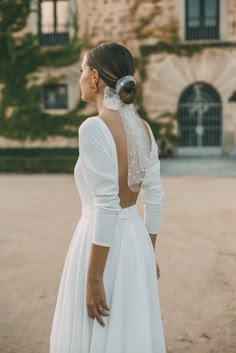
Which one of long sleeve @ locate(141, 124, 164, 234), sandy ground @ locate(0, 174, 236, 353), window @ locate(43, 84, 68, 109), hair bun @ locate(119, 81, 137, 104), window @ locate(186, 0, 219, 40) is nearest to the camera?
hair bun @ locate(119, 81, 137, 104)

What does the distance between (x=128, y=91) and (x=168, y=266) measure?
12.9ft

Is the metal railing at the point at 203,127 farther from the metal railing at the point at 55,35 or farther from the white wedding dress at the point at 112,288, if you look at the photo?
the white wedding dress at the point at 112,288

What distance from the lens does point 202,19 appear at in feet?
70.6

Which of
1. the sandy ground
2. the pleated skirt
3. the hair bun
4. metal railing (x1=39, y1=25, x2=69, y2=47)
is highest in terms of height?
metal railing (x1=39, y1=25, x2=69, y2=47)

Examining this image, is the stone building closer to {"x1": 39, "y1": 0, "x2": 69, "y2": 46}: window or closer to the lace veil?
{"x1": 39, "y1": 0, "x2": 69, "y2": 46}: window

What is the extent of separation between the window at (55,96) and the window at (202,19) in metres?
5.28

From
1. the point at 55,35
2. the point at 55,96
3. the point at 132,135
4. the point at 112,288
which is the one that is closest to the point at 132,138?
the point at 132,135

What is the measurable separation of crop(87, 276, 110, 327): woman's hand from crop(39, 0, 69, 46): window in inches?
799

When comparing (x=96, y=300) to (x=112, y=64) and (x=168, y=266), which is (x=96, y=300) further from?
(x=168, y=266)

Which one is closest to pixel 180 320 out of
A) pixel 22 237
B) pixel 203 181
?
pixel 22 237

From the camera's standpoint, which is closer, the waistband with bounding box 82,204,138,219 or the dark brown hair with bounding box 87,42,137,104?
the dark brown hair with bounding box 87,42,137,104

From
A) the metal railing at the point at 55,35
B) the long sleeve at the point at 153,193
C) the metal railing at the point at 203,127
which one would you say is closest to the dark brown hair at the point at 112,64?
the long sleeve at the point at 153,193

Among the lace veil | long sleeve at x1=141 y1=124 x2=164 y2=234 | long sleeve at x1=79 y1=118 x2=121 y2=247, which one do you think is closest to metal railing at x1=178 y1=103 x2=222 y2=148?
long sleeve at x1=141 y1=124 x2=164 y2=234

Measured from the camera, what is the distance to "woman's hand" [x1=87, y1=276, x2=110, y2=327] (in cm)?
232
